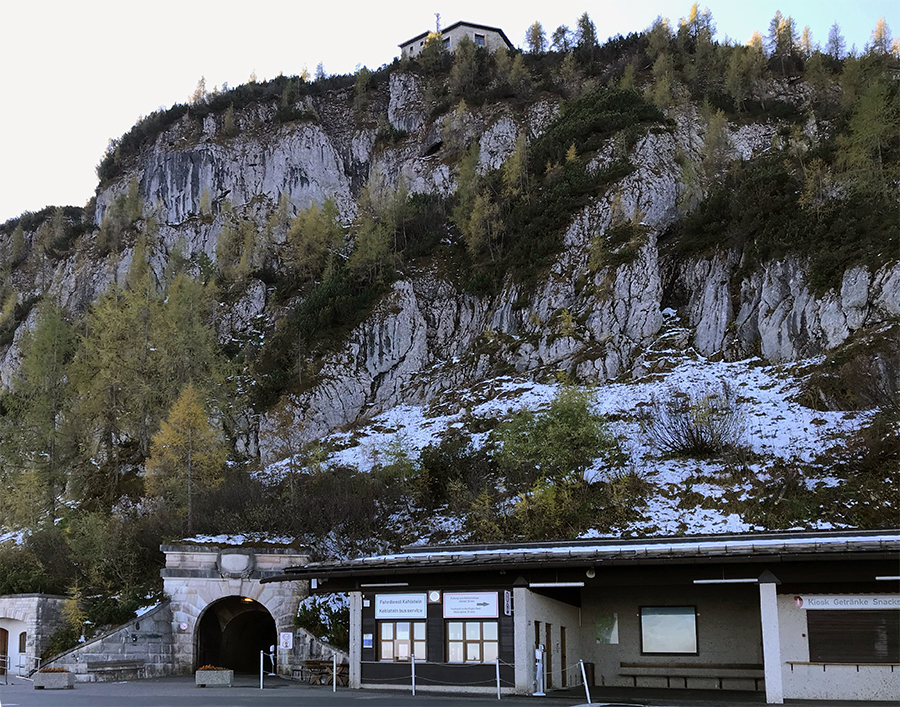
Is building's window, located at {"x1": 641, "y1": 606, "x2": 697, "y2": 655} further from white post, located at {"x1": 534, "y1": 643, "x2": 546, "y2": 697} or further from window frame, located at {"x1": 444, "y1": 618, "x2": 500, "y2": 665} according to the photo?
window frame, located at {"x1": 444, "y1": 618, "x2": 500, "y2": 665}

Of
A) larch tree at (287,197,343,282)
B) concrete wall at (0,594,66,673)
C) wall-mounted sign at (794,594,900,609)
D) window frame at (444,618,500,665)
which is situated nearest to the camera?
wall-mounted sign at (794,594,900,609)

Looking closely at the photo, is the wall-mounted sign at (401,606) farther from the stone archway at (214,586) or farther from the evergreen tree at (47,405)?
the evergreen tree at (47,405)

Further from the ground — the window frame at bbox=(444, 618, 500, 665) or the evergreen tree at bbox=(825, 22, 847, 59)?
the evergreen tree at bbox=(825, 22, 847, 59)

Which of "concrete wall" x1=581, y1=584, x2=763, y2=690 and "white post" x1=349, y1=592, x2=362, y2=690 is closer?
"concrete wall" x1=581, y1=584, x2=763, y2=690

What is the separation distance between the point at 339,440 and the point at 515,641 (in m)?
26.5

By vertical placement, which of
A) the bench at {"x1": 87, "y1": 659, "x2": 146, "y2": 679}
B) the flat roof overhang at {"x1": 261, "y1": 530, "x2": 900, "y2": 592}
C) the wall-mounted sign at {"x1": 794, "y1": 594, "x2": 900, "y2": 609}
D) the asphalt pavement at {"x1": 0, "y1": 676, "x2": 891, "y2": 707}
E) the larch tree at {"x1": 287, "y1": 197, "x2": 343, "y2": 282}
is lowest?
the bench at {"x1": 87, "y1": 659, "x2": 146, "y2": 679}

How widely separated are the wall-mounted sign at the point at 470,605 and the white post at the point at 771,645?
19.5ft

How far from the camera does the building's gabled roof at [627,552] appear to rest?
653 inches

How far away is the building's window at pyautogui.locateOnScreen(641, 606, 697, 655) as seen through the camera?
20109 millimetres

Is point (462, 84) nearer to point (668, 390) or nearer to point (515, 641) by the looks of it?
point (668, 390)

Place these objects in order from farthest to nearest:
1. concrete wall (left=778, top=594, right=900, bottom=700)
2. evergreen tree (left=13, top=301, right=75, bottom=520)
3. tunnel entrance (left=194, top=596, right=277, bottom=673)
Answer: evergreen tree (left=13, top=301, right=75, bottom=520) → tunnel entrance (left=194, top=596, right=277, bottom=673) → concrete wall (left=778, top=594, right=900, bottom=700)

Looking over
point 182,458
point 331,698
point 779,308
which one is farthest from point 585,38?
point 331,698

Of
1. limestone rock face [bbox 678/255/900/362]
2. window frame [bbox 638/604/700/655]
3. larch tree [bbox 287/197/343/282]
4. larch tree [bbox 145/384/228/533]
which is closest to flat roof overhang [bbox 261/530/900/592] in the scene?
window frame [bbox 638/604/700/655]

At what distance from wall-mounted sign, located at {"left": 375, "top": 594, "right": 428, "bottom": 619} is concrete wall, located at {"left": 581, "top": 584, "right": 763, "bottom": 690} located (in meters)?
4.91
